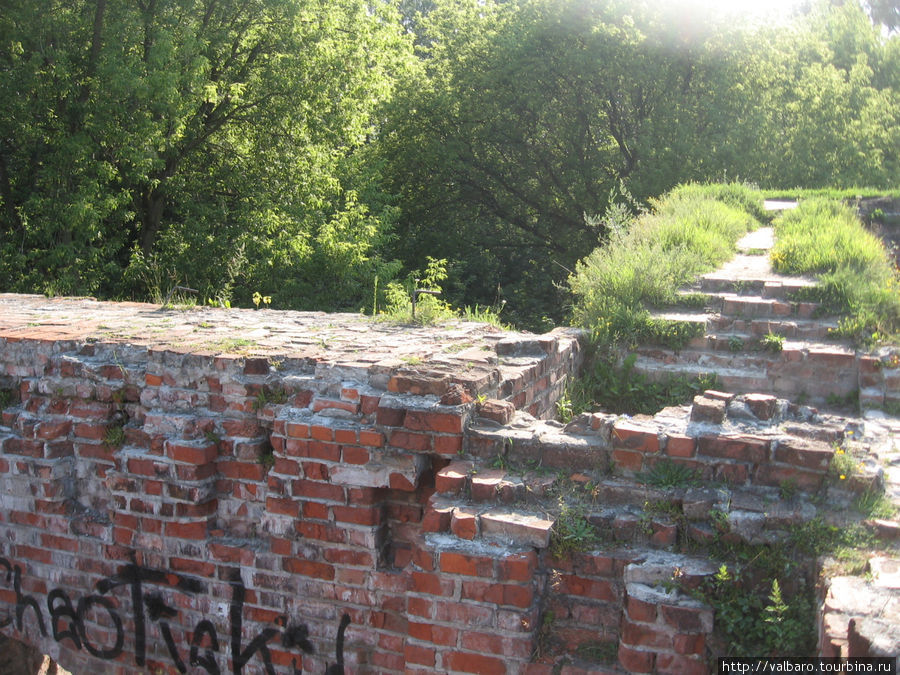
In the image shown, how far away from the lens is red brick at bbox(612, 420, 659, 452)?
2865 millimetres

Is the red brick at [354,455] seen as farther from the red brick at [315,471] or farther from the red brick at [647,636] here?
the red brick at [647,636]

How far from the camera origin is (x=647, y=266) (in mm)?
5867

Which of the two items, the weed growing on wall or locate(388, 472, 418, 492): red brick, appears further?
the weed growing on wall

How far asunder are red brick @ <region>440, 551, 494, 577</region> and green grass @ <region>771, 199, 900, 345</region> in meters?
3.31

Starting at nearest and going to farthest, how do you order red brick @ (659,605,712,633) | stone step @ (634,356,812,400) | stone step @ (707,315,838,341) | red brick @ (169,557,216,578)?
1. red brick @ (659,605,712,633)
2. red brick @ (169,557,216,578)
3. stone step @ (634,356,812,400)
4. stone step @ (707,315,838,341)

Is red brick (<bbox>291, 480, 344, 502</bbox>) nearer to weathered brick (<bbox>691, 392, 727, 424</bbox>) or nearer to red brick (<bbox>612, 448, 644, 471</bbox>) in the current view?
red brick (<bbox>612, 448, 644, 471</bbox>)

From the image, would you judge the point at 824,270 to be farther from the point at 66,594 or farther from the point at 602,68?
the point at 602,68

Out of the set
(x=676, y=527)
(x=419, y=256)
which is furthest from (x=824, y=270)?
(x=419, y=256)

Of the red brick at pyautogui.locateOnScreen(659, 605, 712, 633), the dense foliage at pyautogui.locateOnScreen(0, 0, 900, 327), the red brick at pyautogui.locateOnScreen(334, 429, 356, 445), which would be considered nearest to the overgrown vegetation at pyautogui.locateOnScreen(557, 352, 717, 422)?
the red brick at pyautogui.locateOnScreen(334, 429, 356, 445)

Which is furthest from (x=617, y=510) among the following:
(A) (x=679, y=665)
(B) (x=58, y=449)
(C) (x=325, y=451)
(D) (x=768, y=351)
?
(B) (x=58, y=449)

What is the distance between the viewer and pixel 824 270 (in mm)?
5844

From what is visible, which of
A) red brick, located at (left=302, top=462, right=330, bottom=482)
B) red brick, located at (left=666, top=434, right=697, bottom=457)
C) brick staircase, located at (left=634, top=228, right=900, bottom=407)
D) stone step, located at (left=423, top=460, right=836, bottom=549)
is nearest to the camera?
stone step, located at (left=423, top=460, right=836, bottom=549)

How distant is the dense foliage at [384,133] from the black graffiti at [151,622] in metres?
6.24

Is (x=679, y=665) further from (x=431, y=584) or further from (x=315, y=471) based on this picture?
(x=315, y=471)
